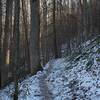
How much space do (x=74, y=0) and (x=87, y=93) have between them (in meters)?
43.3

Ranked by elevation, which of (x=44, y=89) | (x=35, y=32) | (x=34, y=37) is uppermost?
(x=35, y=32)

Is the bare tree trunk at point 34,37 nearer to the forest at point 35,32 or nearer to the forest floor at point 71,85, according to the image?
the forest at point 35,32

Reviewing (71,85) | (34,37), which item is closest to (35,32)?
(34,37)

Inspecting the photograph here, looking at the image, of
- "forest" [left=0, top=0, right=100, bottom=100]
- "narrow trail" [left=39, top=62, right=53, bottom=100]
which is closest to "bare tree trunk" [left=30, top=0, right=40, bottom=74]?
"forest" [left=0, top=0, right=100, bottom=100]

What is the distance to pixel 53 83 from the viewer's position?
1512cm

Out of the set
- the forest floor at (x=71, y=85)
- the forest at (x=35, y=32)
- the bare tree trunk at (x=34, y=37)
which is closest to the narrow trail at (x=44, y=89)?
the forest floor at (x=71, y=85)

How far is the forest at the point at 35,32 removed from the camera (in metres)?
17.5

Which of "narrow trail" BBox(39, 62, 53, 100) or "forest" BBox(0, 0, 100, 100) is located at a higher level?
"forest" BBox(0, 0, 100, 100)

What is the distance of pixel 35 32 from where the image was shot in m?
19.9

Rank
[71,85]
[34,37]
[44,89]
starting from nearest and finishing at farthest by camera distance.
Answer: [71,85], [44,89], [34,37]

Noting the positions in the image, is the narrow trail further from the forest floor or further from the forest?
the forest

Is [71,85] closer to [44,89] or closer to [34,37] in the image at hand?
[44,89]

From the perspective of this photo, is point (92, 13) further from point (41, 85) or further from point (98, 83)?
point (98, 83)

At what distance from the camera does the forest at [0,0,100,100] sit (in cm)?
1748
